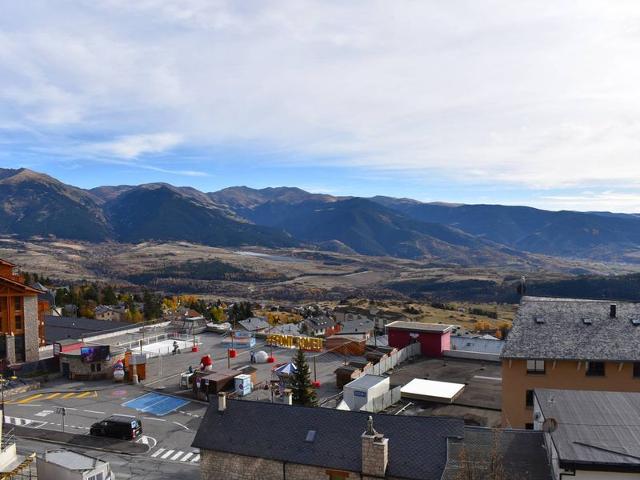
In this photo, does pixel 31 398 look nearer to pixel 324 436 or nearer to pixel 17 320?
pixel 17 320

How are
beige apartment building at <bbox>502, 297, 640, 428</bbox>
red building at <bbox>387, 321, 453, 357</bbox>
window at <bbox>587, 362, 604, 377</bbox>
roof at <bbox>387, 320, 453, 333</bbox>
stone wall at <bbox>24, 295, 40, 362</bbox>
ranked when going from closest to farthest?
beige apartment building at <bbox>502, 297, 640, 428</bbox>
window at <bbox>587, 362, 604, 377</bbox>
red building at <bbox>387, 321, 453, 357</bbox>
roof at <bbox>387, 320, 453, 333</bbox>
stone wall at <bbox>24, 295, 40, 362</bbox>

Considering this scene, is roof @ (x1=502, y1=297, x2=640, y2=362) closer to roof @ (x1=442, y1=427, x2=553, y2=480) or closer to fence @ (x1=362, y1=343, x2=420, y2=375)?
fence @ (x1=362, y1=343, x2=420, y2=375)

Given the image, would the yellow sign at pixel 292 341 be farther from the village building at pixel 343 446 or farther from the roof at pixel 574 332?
the village building at pixel 343 446

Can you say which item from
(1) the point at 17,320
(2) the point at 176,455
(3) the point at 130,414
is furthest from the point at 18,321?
(2) the point at 176,455

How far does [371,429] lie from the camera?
23359mm

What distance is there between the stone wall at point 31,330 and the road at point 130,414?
13714mm

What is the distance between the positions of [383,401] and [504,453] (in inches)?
642

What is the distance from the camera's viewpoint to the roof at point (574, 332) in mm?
35875

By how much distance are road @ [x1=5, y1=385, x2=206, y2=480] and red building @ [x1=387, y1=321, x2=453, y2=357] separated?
65.6 ft

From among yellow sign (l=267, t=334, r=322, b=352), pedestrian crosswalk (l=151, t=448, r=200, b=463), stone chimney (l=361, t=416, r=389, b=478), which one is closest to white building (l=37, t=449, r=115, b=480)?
pedestrian crosswalk (l=151, t=448, r=200, b=463)

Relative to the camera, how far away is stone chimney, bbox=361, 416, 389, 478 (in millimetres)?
23016

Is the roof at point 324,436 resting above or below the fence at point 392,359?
above

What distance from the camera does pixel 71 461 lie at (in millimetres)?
29438

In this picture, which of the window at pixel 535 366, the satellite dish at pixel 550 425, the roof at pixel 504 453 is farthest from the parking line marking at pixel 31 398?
the satellite dish at pixel 550 425
